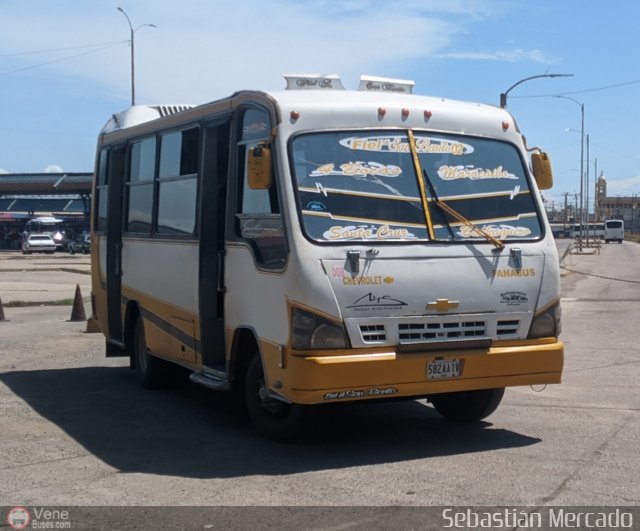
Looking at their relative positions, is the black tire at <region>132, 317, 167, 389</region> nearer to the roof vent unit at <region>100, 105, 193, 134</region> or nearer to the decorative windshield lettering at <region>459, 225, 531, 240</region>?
the roof vent unit at <region>100, 105, 193, 134</region>

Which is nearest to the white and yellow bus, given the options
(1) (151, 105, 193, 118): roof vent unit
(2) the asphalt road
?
(2) the asphalt road

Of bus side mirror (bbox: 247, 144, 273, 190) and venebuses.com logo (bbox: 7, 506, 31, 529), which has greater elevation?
bus side mirror (bbox: 247, 144, 273, 190)

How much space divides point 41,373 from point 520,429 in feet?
22.2

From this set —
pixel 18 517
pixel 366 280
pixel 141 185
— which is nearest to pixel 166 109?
pixel 141 185

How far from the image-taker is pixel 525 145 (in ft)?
29.6

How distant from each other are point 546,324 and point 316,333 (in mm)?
2150

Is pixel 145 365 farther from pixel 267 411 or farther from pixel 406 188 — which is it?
pixel 406 188

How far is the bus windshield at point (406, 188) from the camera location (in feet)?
26.1

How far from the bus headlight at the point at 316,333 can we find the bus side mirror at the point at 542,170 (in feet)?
8.46

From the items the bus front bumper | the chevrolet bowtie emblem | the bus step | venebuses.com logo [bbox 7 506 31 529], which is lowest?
venebuses.com logo [bbox 7 506 31 529]

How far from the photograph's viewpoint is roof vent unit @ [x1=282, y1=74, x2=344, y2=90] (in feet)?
29.4

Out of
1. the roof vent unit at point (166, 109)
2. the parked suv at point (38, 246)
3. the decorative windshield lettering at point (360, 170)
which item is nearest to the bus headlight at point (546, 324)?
the decorative windshield lettering at point (360, 170)

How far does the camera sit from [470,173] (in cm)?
850

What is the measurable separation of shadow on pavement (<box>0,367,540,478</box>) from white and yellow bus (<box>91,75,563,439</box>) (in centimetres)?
37
